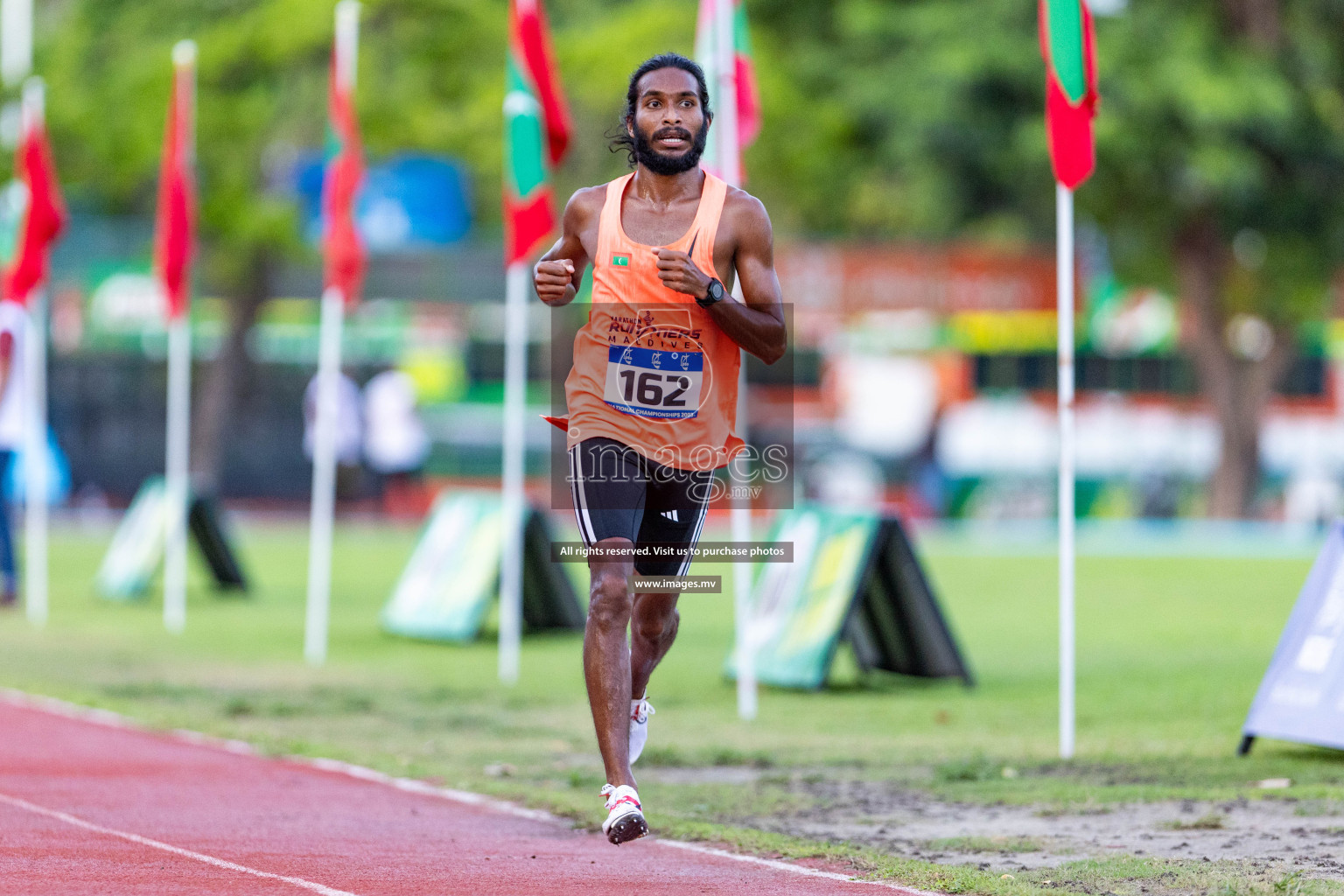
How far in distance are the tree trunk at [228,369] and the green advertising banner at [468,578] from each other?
66.5 feet

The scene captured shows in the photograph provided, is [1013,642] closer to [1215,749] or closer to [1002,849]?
[1215,749]

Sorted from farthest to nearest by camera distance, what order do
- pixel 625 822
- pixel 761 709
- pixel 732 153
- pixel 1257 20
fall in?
pixel 1257 20
pixel 761 709
pixel 732 153
pixel 625 822

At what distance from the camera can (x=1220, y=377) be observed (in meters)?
33.2

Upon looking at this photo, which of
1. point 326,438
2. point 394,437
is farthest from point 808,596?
point 394,437

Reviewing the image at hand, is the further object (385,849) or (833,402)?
(833,402)

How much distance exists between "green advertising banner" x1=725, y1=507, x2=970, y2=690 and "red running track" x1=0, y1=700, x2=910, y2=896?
3.92 metres

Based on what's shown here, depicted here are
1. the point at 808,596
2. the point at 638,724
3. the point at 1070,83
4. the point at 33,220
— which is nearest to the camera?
the point at 638,724

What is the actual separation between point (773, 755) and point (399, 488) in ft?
90.9

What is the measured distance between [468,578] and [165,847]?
8565mm

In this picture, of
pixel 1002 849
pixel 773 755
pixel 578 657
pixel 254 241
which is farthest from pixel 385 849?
pixel 254 241

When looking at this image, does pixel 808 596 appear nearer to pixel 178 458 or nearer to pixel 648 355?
pixel 648 355

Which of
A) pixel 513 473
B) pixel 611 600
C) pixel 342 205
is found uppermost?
pixel 342 205

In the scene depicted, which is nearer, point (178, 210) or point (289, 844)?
point (289, 844)

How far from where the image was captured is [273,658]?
13.9 metres
